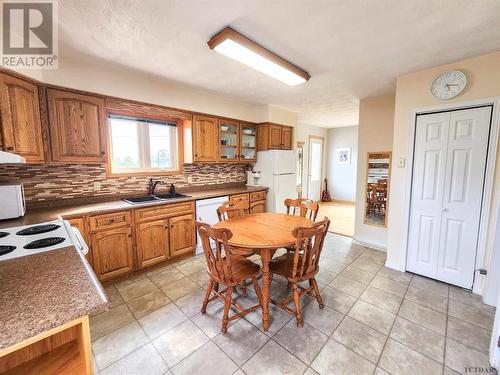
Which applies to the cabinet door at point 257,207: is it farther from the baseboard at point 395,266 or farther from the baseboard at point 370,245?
the baseboard at point 395,266

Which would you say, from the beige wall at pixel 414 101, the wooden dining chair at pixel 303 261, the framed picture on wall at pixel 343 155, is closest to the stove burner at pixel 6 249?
the wooden dining chair at pixel 303 261

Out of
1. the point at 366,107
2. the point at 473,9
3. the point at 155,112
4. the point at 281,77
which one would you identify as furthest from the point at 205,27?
the point at 366,107

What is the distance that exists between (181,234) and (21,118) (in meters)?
1.95

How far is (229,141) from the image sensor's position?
3.84 m

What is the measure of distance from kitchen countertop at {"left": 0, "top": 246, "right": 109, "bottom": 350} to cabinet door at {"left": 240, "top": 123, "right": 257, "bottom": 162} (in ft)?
10.3

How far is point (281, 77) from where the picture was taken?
2541 mm

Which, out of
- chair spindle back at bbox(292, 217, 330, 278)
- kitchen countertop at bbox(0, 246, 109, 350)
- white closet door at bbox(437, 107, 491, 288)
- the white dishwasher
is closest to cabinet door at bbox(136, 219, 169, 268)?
the white dishwasher

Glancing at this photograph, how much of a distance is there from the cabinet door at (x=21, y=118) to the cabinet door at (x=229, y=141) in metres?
2.18

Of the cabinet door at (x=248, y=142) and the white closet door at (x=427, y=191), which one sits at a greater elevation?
the cabinet door at (x=248, y=142)

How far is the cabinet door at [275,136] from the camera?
4.09 metres

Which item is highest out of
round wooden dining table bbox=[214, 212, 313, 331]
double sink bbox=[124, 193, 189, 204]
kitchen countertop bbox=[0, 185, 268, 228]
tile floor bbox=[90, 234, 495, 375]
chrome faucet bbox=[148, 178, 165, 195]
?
chrome faucet bbox=[148, 178, 165, 195]

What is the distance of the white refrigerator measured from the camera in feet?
13.2

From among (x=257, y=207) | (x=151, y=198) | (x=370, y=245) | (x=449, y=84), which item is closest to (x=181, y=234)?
(x=151, y=198)

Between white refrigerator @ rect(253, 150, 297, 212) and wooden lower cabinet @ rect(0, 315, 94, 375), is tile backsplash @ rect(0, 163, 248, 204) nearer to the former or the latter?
white refrigerator @ rect(253, 150, 297, 212)
